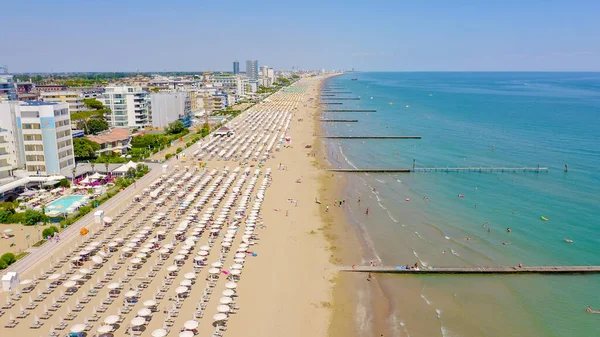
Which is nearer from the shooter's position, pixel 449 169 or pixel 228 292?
pixel 228 292

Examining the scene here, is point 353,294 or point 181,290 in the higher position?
point 181,290

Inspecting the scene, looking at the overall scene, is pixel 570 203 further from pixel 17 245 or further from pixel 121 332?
pixel 17 245

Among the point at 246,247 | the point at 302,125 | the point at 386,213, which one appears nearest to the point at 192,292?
the point at 246,247

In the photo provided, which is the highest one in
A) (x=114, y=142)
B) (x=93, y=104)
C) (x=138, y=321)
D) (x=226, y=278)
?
(x=93, y=104)

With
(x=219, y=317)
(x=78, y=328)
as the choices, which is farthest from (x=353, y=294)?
(x=78, y=328)

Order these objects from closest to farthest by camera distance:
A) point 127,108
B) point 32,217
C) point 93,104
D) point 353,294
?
1. point 353,294
2. point 32,217
3. point 127,108
4. point 93,104

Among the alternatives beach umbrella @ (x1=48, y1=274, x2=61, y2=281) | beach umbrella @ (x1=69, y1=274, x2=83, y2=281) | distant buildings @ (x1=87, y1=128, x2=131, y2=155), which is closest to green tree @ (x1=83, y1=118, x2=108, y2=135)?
distant buildings @ (x1=87, y1=128, x2=131, y2=155)

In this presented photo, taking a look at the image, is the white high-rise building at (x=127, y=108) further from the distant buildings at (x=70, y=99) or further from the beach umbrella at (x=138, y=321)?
the beach umbrella at (x=138, y=321)

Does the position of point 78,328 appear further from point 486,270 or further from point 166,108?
point 166,108
